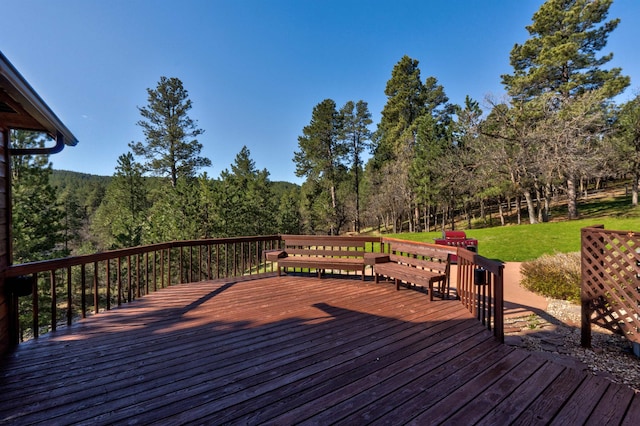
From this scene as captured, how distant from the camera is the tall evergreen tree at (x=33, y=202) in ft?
39.8

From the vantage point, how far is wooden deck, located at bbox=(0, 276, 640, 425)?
1841 millimetres

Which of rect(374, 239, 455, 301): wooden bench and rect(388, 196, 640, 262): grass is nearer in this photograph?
rect(374, 239, 455, 301): wooden bench

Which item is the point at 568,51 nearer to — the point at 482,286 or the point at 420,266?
the point at 420,266

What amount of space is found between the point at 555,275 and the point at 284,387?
6904mm

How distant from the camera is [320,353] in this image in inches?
104

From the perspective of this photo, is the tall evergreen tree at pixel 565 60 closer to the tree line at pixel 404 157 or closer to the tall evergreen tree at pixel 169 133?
the tree line at pixel 404 157

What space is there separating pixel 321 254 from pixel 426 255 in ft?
7.29

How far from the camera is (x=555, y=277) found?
611 cm

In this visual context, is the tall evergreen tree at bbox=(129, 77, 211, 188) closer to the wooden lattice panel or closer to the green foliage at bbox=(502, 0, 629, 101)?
the wooden lattice panel

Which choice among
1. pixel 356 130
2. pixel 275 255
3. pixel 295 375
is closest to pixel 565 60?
pixel 356 130

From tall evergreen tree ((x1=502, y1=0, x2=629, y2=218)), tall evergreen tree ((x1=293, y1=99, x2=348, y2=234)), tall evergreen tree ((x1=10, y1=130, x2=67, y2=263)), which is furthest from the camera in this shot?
tall evergreen tree ((x1=293, y1=99, x2=348, y2=234))

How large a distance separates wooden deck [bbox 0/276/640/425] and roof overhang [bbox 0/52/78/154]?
2.26 metres

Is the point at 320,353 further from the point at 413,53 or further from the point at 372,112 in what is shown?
the point at 413,53

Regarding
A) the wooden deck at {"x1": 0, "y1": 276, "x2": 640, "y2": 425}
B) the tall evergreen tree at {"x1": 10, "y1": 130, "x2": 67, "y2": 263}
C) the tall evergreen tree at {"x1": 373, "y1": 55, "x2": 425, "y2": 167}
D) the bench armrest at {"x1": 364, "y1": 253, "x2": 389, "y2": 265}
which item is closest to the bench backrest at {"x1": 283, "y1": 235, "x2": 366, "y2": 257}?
the bench armrest at {"x1": 364, "y1": 253, "x2": 389, "y2": 265}
